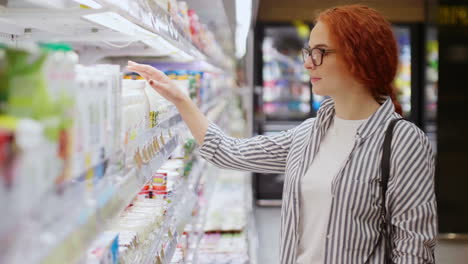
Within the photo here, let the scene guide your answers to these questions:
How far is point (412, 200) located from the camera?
1679 millimetres

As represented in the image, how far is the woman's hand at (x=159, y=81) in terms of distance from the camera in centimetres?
183

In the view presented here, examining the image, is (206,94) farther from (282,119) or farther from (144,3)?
(282,119)

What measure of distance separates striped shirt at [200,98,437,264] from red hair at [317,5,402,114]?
0.11 metres

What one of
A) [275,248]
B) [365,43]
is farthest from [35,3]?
[275,248]

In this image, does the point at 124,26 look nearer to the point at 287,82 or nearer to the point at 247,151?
the point at 247,151

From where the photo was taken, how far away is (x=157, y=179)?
228cm

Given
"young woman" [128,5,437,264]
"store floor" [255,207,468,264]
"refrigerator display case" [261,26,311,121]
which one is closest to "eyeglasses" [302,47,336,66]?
"young woman" [128,5,437,264]

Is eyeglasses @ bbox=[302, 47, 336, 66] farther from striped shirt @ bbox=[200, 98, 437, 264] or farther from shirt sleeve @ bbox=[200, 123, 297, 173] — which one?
shirt sleeve @ bbox=[200, 123, 297, 173]

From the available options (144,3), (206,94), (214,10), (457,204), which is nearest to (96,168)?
(144,3)

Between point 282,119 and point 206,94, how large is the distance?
13.6ft

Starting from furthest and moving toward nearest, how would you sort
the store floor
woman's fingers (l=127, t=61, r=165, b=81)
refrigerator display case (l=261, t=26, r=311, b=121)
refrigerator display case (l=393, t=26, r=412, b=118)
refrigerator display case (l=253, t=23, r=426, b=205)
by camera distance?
refrigerator display case (l=261, t=26, r=311, b=121)
refrigerator display case (l=393, t=26, r=412, b=118)
refrigerator display case (l=253, t=23, r=426, b=205)
the store floor
woman's fingers (l=127, t=61, r=165, b=81)

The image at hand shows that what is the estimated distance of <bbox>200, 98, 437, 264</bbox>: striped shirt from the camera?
1680mm

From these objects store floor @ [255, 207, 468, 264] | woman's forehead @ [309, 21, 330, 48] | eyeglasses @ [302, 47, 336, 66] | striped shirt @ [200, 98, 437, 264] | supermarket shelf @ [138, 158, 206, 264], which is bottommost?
store floor @ [255, 207, 468, 264]

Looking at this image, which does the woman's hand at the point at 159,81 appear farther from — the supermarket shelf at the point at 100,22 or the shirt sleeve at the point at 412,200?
the shirt sleeve at the point at 412,200
